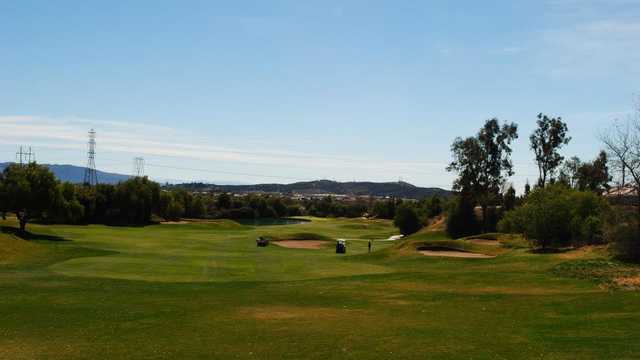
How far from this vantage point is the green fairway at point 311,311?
19766mm

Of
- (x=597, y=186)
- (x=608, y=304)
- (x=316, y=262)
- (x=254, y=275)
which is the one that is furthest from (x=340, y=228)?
(x=608, y=304)

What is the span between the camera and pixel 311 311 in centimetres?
2788

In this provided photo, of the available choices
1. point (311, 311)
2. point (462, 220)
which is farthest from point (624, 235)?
point (462, 220)

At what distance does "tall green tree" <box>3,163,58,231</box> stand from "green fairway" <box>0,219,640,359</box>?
30.6 meters

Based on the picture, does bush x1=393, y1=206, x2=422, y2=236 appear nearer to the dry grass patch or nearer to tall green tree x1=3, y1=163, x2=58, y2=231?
tall green tree x1=3, y1=163, x2=58, y2=231

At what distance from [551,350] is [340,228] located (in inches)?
4512

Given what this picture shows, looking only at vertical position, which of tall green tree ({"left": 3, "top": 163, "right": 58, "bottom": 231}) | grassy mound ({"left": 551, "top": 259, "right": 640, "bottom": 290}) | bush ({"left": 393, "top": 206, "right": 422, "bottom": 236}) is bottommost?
grassy mound ({"left": 551, "top": 259, "right": 640, "bottom": 290})

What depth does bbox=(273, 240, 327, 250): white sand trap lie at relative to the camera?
81.2 metres

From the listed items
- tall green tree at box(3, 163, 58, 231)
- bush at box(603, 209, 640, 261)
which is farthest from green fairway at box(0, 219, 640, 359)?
tall green tree at box(3, 163, 58, 231)

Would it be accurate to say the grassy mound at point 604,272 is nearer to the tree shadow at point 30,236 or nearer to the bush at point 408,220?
the tree shadow at point 30,236

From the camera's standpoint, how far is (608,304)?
26.0 meters

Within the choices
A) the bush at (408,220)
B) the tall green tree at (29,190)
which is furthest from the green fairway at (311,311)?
the bush at (408,220)

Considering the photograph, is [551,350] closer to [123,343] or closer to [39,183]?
[123,343]

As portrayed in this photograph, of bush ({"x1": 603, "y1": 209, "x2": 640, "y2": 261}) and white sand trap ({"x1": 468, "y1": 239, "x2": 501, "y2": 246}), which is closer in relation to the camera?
bush ({"x1": 603, "y1": 209, "x2": 640, "y2": 261})
